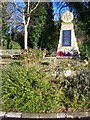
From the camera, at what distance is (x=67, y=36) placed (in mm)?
17438

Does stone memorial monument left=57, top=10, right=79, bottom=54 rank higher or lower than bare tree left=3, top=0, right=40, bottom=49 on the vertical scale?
lower

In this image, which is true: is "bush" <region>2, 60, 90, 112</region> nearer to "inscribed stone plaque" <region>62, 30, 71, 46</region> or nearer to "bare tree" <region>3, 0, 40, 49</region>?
"inscribed stone plaque" <region>62, 30, 71, 46</region>

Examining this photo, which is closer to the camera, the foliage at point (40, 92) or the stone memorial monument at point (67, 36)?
the foliage at point (40, 92)

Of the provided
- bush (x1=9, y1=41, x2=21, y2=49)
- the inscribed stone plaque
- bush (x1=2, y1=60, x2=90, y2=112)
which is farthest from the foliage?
bush (x1=9, y1=41, x2=21, y2=49)

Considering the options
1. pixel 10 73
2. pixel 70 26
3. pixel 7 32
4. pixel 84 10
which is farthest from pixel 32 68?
pixel 7 32

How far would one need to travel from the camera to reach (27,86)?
4629mm

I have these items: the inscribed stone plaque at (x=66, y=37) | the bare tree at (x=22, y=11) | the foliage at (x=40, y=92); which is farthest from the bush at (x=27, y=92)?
the bare tree at (x=22, y=11)

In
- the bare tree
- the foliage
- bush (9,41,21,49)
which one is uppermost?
the bare tree

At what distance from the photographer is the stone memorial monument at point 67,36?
17.1 m

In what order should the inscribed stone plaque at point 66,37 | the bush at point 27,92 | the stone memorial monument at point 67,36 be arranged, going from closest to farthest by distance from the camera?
the bush at point 27,92 → the stone memorial monument at point 67,36 → the inscribed stone plaque at point 66,37

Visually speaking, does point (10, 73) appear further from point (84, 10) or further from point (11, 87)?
point (84, 10)

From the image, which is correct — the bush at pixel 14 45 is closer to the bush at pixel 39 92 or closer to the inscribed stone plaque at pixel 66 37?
the inscribed stone plaque at pixel 66 37

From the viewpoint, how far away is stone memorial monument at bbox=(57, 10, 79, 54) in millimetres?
17125

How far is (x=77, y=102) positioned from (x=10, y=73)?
1268 mm
